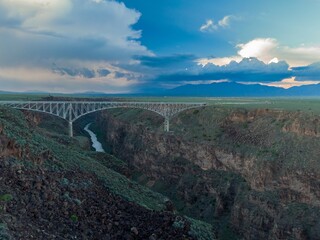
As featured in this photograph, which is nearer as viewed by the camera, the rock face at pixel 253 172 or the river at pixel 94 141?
the rock face at pixel 253 172

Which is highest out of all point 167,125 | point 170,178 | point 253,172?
point 167,125

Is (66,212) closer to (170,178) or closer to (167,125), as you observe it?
(170,178)

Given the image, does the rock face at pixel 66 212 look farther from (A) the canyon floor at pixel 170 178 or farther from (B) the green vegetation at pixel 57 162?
(B) the green vegetation at pixel 57 162

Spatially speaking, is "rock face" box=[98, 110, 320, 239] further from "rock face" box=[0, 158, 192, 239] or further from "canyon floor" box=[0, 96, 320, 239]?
"rock face" box=[0, 158, 192, 239]

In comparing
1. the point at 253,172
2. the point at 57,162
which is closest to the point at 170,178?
the point at 253,172

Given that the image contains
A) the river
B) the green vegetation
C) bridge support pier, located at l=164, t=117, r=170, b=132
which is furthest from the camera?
the river

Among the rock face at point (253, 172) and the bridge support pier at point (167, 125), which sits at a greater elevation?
the bridge support pier at point (167, 125)

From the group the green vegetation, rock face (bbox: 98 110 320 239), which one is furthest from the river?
the green vegetation

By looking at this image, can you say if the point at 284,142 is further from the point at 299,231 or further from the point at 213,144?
the point at 299,231

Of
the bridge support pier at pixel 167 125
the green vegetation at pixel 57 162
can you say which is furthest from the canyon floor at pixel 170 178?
the bridge support pier at pixel 167 125
